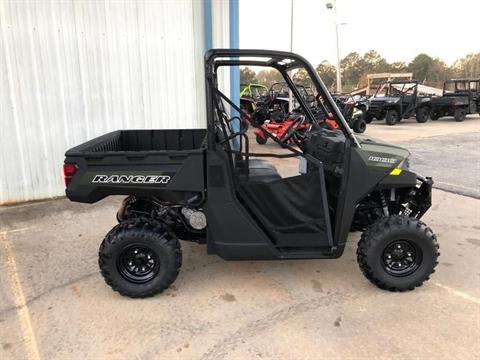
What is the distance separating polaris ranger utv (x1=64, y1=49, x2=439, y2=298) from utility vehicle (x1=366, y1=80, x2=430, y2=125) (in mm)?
13845

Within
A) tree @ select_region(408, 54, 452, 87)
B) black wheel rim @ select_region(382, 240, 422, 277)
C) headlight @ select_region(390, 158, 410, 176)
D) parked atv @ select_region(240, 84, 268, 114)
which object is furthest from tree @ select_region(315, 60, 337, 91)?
black wheel rim @ select_region(382, 240, 422, 277)

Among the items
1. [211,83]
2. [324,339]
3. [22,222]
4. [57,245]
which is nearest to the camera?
[324,339]

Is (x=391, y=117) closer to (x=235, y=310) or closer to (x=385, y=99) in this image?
(x=385, y=99)

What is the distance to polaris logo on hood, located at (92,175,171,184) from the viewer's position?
9.49 feet

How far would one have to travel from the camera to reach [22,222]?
189 inches

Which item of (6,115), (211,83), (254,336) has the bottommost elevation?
(254,336)

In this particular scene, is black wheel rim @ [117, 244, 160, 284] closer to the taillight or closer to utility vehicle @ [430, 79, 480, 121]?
the taillight

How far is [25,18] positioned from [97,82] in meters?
1.15

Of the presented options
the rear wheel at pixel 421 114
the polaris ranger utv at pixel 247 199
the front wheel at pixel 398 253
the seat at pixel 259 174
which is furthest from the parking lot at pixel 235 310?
the rear wheel at pixel 421 114

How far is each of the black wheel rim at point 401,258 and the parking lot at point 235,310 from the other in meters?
0.17

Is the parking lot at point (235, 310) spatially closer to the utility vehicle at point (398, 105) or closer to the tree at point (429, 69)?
the utility vehicle at point (398, 105)

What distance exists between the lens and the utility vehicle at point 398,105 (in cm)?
1589

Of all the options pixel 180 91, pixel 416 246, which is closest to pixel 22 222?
pixel 180 91

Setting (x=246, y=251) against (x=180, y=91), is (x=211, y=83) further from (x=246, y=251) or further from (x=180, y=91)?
(x=180, y=91)
